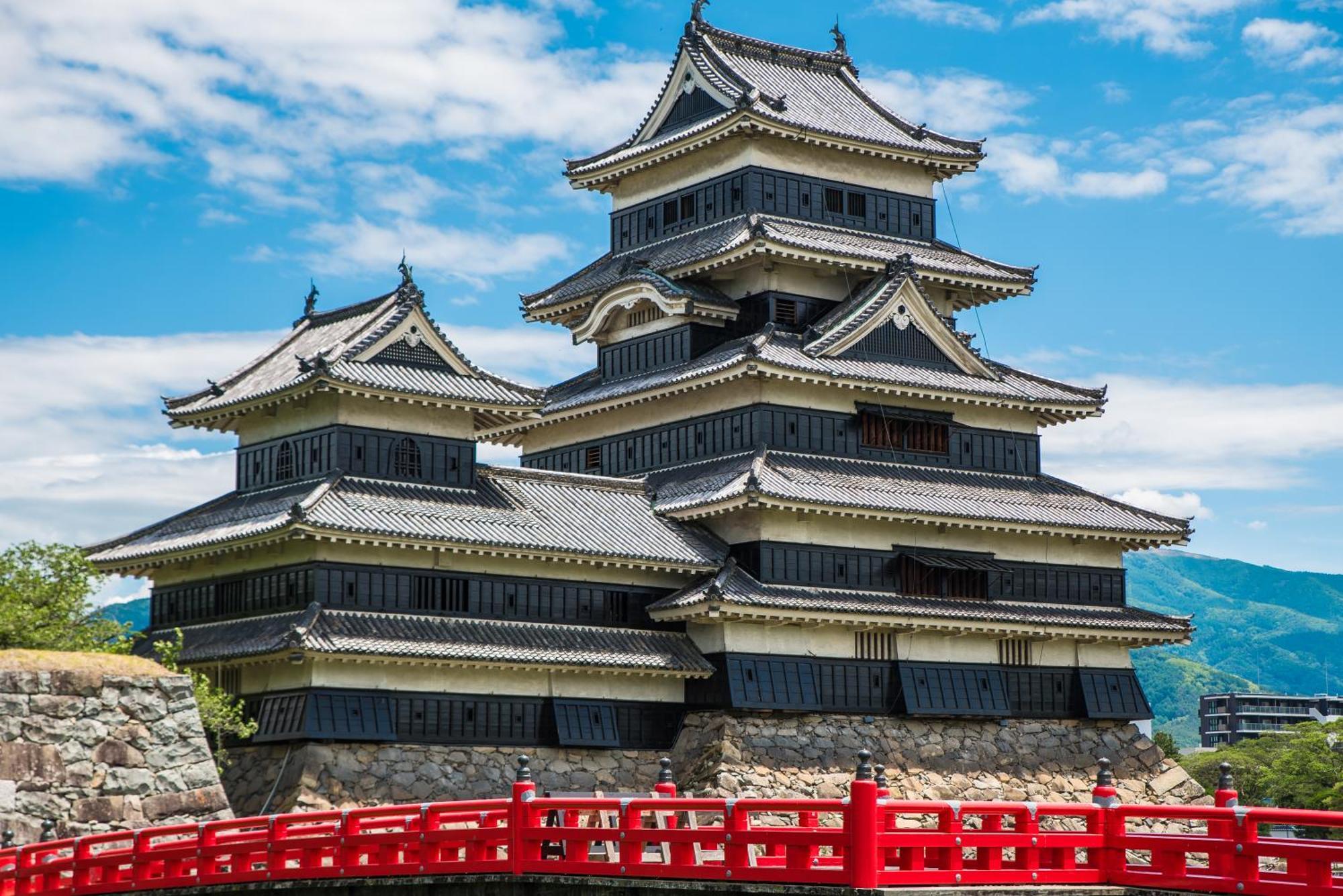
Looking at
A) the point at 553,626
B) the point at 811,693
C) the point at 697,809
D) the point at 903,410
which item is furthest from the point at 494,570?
the point at 697,809

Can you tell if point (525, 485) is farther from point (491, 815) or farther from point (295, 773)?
point (491, 815)

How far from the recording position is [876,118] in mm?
62562

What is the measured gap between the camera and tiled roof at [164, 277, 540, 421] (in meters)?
47.1

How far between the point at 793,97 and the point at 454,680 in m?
24.8

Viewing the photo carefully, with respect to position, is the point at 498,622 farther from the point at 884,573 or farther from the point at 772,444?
the point at 884,573

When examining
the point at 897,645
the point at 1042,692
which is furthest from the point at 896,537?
the point at 1042,692

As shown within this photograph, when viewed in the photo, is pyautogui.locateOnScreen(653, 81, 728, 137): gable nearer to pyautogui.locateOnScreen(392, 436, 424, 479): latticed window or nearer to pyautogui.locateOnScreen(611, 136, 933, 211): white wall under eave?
pyautogui.locateOnScreen(611, 136, 933, 211): white wall under eave

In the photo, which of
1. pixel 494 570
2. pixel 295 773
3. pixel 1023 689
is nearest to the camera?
pixel 295 773

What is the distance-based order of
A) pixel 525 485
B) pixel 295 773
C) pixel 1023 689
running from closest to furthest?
pixel 295 773
pixel 525 485
pixel 1023 689

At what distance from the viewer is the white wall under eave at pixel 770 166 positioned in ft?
192

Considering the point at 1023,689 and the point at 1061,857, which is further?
the point at 1023,689

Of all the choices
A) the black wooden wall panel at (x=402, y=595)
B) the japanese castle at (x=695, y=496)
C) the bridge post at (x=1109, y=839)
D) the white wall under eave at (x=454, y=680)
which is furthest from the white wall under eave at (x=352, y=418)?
the bridge post at (x=1109, y=839)

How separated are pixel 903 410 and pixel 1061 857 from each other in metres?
32.2

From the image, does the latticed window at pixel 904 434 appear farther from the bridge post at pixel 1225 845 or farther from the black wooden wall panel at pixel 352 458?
the bridge post at pixel 1225 845
